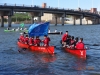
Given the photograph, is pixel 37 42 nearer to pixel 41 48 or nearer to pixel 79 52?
pixel 41 48

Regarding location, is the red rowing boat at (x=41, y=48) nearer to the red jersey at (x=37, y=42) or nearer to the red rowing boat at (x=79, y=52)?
the red jersey at (x=37, y=42)

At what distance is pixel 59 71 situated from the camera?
2686 cm

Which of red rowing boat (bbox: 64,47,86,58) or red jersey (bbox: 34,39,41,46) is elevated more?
red jersey (bbox: 34,39,41,46)

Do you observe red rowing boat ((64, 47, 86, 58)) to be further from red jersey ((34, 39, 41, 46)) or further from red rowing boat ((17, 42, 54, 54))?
red jersey ((34, 39, 41, 46))

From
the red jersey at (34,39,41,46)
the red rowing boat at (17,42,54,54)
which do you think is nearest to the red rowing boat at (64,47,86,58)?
the red rowing boat at (17,42,54,54)

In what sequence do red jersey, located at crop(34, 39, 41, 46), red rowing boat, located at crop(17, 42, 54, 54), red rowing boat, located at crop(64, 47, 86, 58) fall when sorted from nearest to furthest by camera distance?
1. red rowing boat, located at crop(64, 47, 86, 58)
2. red rowing boat, located at crop(17, 42, 54, 54)
3. red jersey, located at crop(34, 39, 41, 46)

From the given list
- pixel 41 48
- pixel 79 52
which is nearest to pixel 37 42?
pixel 41 48

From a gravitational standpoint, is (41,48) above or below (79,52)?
above

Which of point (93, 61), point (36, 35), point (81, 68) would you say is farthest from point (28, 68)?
point (36, 35)

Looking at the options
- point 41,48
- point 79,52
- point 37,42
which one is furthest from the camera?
point 37,42

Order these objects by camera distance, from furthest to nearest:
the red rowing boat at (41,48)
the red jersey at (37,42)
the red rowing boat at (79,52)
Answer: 1. the red jersey at (37,42)
2. the red rowing boat at (41,48)
3. the red rowing boat at (79,52)

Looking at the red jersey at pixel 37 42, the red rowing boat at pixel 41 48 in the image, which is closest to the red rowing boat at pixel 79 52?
the red rowing boat at pixel 41 48

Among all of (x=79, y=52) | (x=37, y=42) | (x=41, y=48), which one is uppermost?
(x=37, y=42)

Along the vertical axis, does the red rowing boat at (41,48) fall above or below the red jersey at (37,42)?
below
